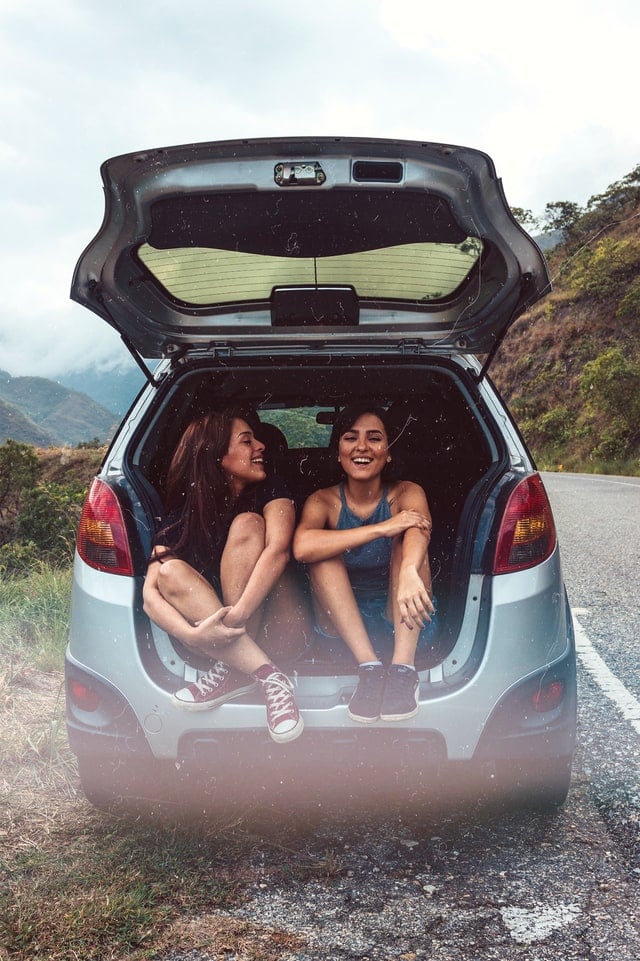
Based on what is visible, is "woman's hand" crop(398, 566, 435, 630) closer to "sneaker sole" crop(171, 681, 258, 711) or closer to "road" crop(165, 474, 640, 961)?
"sneaker sole" crop(171, 681, 258, 711)

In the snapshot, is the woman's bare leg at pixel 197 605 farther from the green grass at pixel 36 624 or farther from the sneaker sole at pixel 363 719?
the green grass at pixel 36 624

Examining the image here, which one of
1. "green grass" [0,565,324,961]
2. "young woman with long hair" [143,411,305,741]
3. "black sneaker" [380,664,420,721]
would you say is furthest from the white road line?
"green grass" [0,565,324,961]

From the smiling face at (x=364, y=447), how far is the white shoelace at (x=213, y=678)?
0.89 meters

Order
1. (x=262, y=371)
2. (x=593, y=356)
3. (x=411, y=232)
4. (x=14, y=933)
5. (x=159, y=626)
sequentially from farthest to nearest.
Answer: (x=593, y=356) → (x=262, y=371) → (x=411, y=232) → (x=159, y=626) → (x=14, y=933)

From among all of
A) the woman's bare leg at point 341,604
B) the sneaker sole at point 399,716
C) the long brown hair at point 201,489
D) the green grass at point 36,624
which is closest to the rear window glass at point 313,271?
the long brown hair at point 201,489

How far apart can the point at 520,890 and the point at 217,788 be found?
3.25ft

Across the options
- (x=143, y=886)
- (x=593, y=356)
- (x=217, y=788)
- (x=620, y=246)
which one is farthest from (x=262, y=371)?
(x=620, y=246)

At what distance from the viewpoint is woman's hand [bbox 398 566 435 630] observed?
271 cm

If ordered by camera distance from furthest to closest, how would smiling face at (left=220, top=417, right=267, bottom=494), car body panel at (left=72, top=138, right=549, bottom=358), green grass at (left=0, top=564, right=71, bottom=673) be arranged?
1. green grass at (left=0, top=564, right=71, bottom=673)
2. smiling face at (left=220, top=417, right=267, bottom=494)
3. car body panel at (left=72, top=138, right=549, bottom=358)

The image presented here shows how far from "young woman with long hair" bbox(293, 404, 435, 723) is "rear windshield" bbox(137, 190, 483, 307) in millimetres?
493

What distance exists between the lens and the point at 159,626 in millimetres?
2625

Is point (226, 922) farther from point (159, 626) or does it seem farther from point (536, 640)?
point (536, 640)

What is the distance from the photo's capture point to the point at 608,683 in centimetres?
440

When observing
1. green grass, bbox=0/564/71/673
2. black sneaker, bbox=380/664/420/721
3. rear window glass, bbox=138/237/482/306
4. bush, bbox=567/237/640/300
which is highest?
bush, bbox=567/237/640/300
